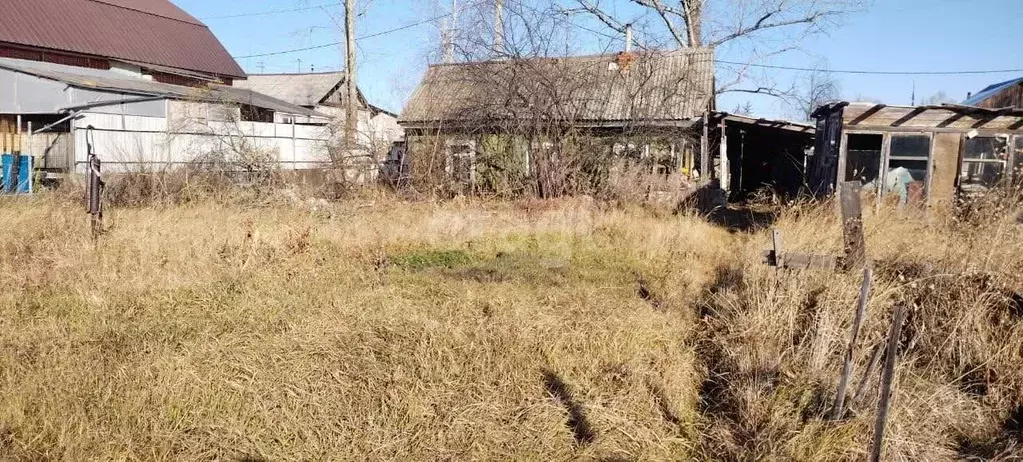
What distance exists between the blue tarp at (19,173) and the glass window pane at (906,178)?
1820 cm

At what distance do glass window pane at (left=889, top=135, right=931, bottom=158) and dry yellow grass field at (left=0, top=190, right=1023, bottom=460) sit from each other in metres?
5.41

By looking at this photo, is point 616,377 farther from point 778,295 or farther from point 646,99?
point 646,99

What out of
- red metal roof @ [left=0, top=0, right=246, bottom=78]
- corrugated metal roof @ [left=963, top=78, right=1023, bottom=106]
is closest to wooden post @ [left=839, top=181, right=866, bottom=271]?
corrugated metal roof @ [left=963, top=78, right=1023, bottom=106]

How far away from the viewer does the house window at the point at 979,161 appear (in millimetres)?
12602

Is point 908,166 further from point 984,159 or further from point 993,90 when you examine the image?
point 993,90

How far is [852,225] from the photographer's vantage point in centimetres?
587

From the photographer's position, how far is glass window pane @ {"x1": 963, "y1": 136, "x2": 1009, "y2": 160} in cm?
1258

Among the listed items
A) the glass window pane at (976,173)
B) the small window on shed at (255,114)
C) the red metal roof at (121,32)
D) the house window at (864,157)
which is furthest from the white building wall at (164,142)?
the glass window pane at (976,173)

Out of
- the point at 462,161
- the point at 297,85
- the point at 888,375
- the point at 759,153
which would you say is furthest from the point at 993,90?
the point at 297,85

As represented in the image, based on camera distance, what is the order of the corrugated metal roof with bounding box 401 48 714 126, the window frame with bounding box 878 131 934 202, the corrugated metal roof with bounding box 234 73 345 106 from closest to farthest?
the window frame with bounding box 878 131 934 202 < the corrugated metal roof with bounding box 401 48 714 126 < the corrugated metal roof with bounding box 234 73 345 106

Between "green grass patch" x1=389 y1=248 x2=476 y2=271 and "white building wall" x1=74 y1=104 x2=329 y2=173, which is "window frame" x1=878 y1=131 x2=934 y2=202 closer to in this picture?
"green grass patch" x1=389 y1=248 x2=476 y2=271

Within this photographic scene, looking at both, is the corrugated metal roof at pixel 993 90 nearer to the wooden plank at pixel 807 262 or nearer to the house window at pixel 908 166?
the house window at pixel 908 166

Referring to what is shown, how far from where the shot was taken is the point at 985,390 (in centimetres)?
495

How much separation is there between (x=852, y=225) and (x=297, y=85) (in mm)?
34071
